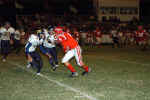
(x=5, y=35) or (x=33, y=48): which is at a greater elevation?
(x=5, y=35)

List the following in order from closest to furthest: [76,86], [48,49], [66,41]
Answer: [76,86] < [66,41] < [48,49]

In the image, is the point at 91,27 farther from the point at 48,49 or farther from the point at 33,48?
the point at 33,48

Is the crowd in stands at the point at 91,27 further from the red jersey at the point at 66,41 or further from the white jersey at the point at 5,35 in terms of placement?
the red jersey at the point at 66,41

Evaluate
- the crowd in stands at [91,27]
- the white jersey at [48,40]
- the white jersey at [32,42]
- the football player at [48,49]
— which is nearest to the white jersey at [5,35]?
the football player at [48,49]

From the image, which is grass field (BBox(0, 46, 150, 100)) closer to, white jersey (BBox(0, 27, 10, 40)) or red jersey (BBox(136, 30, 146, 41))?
white jersey (BBox(0, 27, 10, 40))

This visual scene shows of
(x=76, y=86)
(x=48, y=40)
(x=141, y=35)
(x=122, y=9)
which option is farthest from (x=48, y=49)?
(x=122, y=9)

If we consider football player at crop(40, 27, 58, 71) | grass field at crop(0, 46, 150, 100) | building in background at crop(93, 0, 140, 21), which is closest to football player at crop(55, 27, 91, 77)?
grass field at crop(0, 46, 150, 100)

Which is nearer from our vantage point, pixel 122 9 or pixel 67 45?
pixel 67 45

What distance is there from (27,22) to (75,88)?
30.3 m

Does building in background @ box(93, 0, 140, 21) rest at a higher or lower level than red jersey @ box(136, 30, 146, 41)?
higher

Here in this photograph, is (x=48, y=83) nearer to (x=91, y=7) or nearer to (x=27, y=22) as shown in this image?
(x=27, y=22)

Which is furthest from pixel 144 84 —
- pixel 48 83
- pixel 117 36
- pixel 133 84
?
pixel 117 36

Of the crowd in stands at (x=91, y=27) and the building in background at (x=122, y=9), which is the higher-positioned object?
the building in background at (x=122, y=9)

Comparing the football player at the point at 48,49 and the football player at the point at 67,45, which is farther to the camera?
the football player at the point at 48,49
